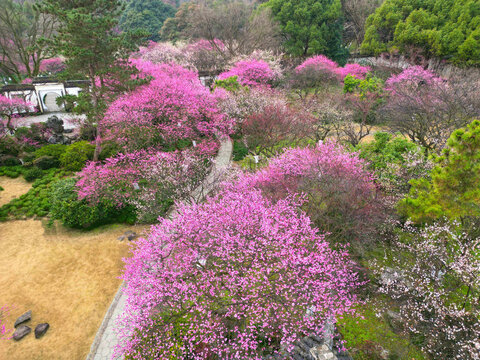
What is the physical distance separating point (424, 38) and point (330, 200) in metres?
31.0

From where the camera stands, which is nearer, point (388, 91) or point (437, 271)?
point (437, 271)

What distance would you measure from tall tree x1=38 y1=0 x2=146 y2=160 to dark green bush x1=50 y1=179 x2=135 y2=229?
548 cm

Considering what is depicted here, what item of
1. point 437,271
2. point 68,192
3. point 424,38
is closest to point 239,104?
point 68,192

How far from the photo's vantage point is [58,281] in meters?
11.6

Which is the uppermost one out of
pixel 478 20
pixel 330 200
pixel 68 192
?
pixel 478 20

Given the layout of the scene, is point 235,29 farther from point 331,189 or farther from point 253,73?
point 331,189

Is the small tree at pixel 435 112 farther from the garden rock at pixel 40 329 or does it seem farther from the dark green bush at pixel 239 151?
the garden rock at pixel 40 329

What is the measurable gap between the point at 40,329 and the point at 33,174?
13.2 metres

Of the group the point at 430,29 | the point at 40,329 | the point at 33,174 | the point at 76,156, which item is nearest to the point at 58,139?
the point at 76,156

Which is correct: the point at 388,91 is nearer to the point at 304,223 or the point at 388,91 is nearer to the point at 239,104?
the point at 239,104

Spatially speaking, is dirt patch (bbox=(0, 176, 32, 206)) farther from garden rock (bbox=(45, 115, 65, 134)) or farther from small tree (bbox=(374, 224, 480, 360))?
small tree (bbox=(374, 224, 480, 360))

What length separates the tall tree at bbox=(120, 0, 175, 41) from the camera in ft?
192

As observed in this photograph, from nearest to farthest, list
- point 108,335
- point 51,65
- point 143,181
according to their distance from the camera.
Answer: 1. point 108,335
2. point 143,181
3. point 51,65

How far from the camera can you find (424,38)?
99.6 feet
